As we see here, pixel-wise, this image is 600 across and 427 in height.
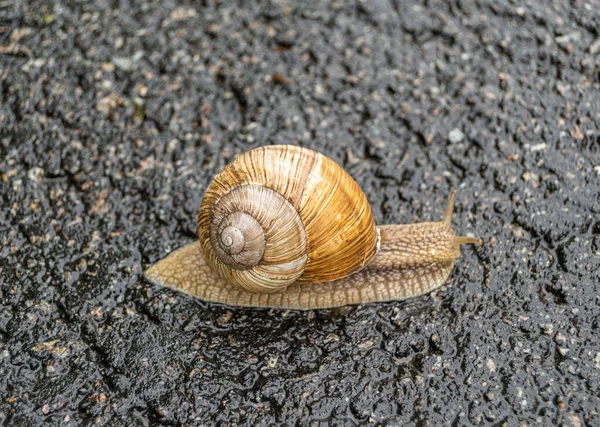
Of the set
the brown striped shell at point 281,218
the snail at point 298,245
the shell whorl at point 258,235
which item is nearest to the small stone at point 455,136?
the snail at point 298,245

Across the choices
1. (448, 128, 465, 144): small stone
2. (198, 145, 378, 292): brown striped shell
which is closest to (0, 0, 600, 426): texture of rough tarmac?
(448, 128, 465, 144): small stone

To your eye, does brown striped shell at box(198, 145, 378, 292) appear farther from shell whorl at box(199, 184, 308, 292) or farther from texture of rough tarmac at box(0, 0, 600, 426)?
texture of rough tarmac at box(0, 0, 600, 426)

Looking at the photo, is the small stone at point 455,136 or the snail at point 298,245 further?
the small stone at point 455,136

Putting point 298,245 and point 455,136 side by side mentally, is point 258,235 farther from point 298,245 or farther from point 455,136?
point 455,136

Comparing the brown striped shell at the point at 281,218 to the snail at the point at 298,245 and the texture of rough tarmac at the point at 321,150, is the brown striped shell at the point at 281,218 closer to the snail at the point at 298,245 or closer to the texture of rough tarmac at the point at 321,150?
the snail at the point at 298,245

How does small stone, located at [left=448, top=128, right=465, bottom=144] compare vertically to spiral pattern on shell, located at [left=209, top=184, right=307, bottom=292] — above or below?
below

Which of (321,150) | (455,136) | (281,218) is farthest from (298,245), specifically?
(455,136)
